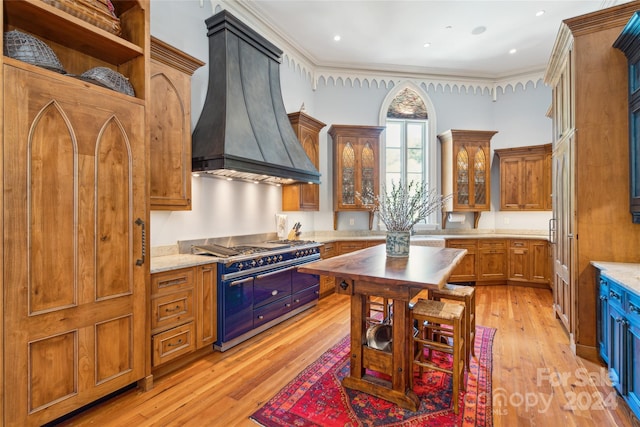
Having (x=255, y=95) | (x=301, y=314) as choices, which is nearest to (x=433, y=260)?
(x=301, y=314)

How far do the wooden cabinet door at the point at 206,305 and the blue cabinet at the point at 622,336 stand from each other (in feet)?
9.77

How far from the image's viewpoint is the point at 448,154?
5.59 m

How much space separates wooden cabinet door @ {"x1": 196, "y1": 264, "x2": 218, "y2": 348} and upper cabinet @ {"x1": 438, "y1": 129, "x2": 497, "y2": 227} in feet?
14.4

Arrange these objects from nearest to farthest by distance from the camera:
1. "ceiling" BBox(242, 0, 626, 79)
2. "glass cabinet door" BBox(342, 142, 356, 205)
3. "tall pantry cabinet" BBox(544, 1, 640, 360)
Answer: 1. "tall pantry cabinet" BBox(544, 1, 640, 360)
2. "ceiling" BBox(242, 0, 626, 79)
3. "glass cabinet door" BBox(342, 142, 356, 205)

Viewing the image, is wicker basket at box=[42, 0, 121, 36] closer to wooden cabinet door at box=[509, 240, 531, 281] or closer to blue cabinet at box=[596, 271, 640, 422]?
blue cabinet at box=[596, 271, 640, 422]

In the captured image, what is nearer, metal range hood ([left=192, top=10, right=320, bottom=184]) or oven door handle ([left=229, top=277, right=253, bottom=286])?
oven door handle ([left=229, top=277, right=253, bottom=286])

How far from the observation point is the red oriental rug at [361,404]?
189 cm

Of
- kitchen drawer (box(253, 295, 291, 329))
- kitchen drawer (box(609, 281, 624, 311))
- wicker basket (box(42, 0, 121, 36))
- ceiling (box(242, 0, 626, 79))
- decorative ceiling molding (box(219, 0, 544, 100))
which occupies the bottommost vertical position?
kitchen drawer (box(253, 295, 291, 329))

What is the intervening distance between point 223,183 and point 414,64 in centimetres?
421

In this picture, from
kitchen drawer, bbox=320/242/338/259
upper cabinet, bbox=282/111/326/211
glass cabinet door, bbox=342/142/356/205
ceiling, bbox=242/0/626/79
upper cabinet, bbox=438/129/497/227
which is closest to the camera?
ceiling, bbox=242/0/626/79

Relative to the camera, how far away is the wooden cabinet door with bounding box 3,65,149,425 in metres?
1.62

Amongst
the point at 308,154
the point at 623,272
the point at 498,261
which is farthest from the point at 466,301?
the point at 498,261

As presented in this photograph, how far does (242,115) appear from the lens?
3.23 m

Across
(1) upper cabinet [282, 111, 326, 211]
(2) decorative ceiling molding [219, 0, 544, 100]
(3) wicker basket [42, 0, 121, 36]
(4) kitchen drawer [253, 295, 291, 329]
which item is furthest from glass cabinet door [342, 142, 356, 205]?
(3) wicker basket [42, 0, 121, 36]
